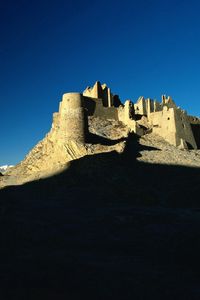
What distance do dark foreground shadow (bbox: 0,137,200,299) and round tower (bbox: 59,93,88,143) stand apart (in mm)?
3167

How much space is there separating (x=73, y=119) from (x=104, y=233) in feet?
57.2

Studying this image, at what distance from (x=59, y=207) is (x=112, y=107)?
20345mm

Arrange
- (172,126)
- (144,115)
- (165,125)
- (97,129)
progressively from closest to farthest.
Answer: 1. (97,129)
2. (172,126)
3. (165,125)
4. (144,115)

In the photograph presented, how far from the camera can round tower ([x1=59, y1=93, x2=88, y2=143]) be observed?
1441 inches

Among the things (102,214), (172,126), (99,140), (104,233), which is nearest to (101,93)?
(172,126)

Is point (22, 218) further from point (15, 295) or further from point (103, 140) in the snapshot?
point (103, 140)

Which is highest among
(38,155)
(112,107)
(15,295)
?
(112,107)

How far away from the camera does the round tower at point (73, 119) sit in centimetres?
3659

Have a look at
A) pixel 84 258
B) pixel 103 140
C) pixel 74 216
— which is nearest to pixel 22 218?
pixel 74 216

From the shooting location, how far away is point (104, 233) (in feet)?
67.5

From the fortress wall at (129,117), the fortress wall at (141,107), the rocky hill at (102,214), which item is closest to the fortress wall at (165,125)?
the rocky hill at (102,214)

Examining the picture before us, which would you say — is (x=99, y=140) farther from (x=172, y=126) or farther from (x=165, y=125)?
(x=172, y=126)

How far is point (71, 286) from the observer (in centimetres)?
1363

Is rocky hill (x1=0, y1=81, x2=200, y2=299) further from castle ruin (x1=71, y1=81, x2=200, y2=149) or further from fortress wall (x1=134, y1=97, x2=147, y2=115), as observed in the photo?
fortress wall (x1=134, y1=97, x2=147, y2=115)
